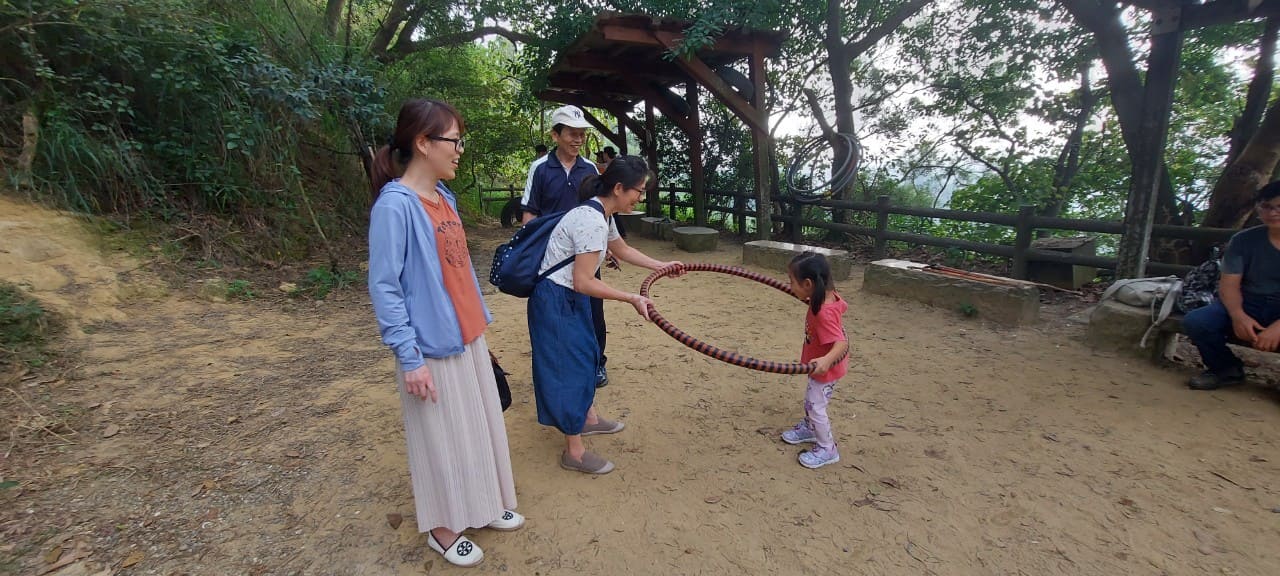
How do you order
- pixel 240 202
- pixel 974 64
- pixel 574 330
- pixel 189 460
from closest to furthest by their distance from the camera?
pixel 574 330 → pixel 189 460 → pixel 240 202 → pixel 974 64

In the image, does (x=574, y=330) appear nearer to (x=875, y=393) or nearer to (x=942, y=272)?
(x=875, y=393)

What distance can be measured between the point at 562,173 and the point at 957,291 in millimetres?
3807

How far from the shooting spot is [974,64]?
26.8ft

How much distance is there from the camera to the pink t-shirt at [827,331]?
7.93ft

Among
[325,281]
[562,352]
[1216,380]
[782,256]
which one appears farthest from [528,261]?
[782,256]

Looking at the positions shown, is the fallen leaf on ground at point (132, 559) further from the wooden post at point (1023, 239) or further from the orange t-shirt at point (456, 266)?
the wooden post at point (1023, 239)

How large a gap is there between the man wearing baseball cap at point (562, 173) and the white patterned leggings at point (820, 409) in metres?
1.16

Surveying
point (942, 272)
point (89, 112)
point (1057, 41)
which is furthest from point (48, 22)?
point (1057, 41)

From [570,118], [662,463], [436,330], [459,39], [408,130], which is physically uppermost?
[459,39]

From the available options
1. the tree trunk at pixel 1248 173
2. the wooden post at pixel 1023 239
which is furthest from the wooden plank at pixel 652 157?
the tree trunk at pixel 1248 173

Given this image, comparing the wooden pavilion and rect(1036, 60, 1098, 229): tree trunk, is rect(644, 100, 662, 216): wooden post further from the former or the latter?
rect(1036, 60, 1098, 229): tree trunk

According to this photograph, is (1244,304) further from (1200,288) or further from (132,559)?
(132,559)

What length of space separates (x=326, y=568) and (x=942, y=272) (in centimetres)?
526

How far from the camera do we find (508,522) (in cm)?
218
